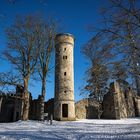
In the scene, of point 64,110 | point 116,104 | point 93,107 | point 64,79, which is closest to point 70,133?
point 64,79

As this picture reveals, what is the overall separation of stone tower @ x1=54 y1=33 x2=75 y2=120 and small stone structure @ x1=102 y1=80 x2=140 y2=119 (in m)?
8.16

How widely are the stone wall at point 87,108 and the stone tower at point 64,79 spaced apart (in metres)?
6.01

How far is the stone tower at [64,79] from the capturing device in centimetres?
2577

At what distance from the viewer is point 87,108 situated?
34.1 meters

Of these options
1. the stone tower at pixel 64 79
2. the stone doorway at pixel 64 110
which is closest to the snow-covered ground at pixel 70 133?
the stone tower at pixel 64 79

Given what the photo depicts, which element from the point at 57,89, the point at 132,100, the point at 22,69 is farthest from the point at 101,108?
the point at 22,69

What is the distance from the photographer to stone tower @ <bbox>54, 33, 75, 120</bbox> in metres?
25.8

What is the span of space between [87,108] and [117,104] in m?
4.91

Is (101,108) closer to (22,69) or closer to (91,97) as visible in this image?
(91,97)

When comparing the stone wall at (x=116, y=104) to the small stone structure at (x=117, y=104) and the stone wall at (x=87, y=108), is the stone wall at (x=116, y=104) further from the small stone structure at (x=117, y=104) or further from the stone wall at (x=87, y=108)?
the stone wall at (x=87, y=108)

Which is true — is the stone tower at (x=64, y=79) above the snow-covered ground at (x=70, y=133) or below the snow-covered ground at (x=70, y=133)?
above

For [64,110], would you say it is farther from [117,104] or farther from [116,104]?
[117,104]

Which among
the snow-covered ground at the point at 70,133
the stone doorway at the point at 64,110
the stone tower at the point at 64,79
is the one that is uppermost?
the stone tower at the point at 64,79

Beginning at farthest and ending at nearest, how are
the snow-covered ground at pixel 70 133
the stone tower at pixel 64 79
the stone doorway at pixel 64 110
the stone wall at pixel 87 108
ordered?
the stone wall at pixel 87 108
the stone doorway at pixel 64 110
the stone tower at pixel 64 79
the snow-covered ground at pixel 70 133
